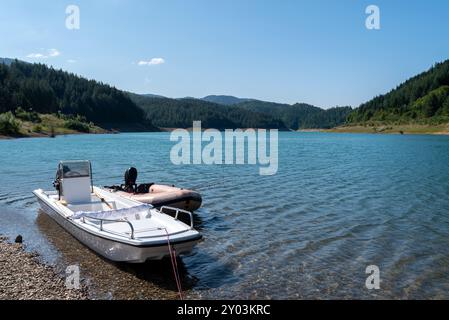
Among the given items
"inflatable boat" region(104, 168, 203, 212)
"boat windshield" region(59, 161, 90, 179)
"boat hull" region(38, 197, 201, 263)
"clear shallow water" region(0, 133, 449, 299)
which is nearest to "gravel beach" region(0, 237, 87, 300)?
"clear shallow water" region(0, 133, 449, 299)

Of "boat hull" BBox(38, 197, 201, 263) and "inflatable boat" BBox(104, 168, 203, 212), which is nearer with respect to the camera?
"boat hull" BBox(38, 197, 201, 263)

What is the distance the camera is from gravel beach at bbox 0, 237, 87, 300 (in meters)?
10.1

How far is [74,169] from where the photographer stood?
17750 mm

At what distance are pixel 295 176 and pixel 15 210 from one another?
20668mm

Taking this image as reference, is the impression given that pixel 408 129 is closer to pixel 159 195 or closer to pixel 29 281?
pixel 159 195

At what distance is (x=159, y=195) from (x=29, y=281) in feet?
24.9

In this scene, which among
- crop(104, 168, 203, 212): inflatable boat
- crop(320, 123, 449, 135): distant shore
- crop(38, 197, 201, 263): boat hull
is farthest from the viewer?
crop(320, 123, 449, 135): distant shore

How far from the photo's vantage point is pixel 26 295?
33.0 ft

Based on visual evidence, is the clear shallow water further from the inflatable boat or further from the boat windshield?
the boat windshield

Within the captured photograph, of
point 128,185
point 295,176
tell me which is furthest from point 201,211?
point 295,176

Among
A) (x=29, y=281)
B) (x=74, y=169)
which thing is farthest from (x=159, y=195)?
(x=29, y=281)

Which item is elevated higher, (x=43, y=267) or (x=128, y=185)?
(x=128, y=185)

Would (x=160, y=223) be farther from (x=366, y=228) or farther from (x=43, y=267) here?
(x=366, y=228)

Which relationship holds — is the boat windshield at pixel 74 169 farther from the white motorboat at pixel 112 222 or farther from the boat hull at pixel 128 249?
the boat hull at pixel 128 249
